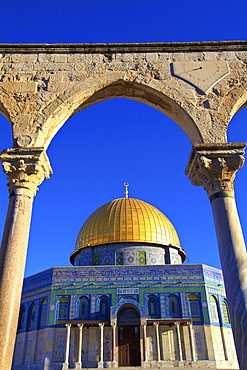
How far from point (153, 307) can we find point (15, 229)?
14.1 metres

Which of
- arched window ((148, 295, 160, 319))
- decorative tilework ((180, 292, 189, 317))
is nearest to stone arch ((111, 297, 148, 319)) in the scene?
arched window ((148, 295, 160, 319))

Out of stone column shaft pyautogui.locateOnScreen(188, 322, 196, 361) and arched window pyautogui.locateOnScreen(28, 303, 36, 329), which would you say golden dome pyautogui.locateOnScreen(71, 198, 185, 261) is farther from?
stone column shaft pyautogui.locateOnScreen(188, 322, 196, 361)

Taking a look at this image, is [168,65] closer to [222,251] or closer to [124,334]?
[222,251]

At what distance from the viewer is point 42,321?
676 inches

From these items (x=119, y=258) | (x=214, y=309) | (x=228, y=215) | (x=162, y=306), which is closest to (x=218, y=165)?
(x=228, y=215)

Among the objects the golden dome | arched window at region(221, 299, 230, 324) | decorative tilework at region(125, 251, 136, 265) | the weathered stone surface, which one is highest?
the golden dome

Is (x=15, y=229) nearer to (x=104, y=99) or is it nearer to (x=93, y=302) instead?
(x=104, y=99)

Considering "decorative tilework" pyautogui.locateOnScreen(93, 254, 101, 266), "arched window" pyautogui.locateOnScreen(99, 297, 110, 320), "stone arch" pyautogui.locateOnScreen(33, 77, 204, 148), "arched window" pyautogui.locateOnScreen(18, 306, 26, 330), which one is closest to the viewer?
"stone arch" pyautogui.locateOnScreen(33, 77, 204, 148)

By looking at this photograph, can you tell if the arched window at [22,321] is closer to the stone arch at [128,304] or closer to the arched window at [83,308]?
the arched window at [83,308]

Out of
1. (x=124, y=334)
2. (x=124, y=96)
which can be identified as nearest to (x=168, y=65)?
(x=124, y=96)

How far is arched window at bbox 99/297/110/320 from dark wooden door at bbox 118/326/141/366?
96cm

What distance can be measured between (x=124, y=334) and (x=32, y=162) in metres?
13.4

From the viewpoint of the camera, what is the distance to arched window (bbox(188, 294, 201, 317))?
55.8 feet

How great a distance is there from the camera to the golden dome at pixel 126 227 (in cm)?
2194
